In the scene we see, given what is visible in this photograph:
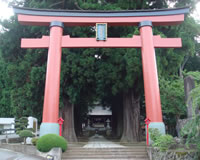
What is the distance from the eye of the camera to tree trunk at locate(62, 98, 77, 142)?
1144cm

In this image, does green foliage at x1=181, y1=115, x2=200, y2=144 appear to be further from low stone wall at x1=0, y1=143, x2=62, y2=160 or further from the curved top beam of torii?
the curved top beam of torii

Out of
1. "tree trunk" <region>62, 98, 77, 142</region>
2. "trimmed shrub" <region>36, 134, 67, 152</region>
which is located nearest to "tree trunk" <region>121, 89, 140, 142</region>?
"tree trunk" <region>62, 98, 77, 142</region>

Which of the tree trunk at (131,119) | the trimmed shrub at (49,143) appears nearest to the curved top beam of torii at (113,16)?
the tree trunk at (131,119)

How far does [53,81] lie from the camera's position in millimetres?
8586

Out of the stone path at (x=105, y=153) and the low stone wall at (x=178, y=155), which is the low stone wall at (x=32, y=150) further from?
the low stone wall at (x=178, y=155)

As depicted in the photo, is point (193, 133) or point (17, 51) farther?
point (17, 51)

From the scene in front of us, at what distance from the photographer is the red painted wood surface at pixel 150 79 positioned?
832 centimetres

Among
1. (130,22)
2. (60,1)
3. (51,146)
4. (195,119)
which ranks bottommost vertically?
(51,146)

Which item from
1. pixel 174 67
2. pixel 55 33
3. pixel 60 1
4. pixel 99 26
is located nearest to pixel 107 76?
pixel 99 26

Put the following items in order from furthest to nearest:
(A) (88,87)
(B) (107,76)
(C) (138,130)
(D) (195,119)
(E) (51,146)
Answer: (A) (88,87)
(C) (138,130)
(B) (107,76)
(E) (51,146)
(D) (195,119)

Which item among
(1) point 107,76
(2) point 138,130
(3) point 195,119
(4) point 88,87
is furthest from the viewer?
(4) point 88,87

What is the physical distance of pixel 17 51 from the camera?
12164mm

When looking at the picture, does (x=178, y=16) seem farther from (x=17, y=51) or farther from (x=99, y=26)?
(x=17, y=51)

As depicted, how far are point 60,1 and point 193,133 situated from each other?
9757 mm
